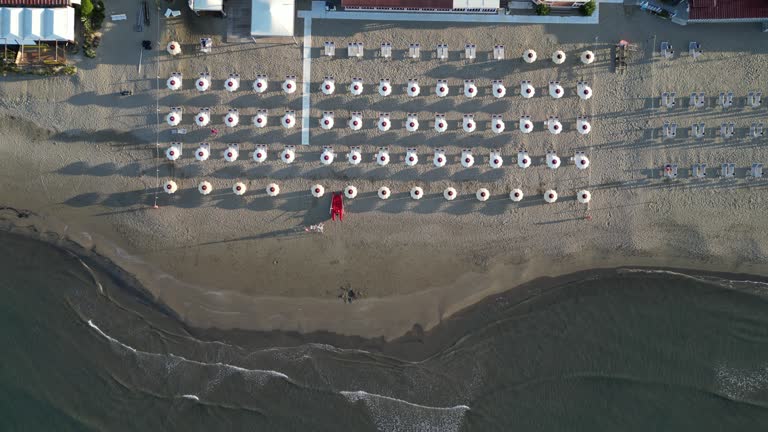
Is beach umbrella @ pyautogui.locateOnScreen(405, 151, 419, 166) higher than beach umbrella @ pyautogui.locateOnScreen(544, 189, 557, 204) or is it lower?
higher

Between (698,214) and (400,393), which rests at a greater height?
(698,214)

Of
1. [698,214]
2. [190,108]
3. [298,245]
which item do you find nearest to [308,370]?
[298,245]

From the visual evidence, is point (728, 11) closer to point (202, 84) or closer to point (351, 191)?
point (351, 191)

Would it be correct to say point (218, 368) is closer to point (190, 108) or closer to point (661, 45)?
point (190, 108)

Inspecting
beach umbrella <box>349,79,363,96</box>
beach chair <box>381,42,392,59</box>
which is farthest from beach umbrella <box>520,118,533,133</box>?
beach umbrella <box>349,79,363,96</box>

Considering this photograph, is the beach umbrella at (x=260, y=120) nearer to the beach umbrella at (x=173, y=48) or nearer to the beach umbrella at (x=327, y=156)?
the beach umbrella at (x=327, y=156)

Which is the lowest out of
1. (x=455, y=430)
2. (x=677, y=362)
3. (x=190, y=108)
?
(x=455, y=430)

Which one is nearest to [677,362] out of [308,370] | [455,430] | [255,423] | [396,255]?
[455,430]

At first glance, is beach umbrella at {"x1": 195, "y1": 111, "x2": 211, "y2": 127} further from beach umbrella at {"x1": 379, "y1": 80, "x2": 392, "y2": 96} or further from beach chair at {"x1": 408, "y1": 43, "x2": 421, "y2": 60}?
beach chair at {"x1": 408, "y1": 43, "x2": 421, "y2": 60}
